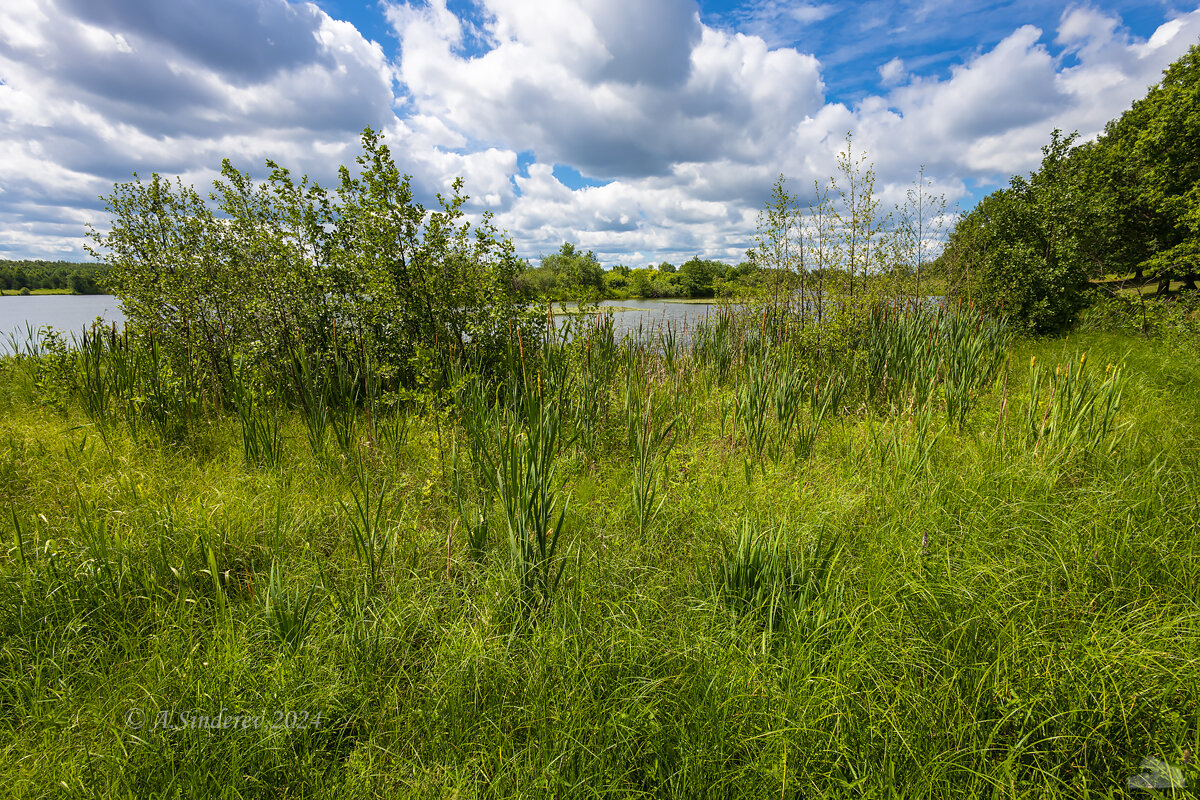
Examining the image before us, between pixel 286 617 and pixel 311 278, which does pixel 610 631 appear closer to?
pixel 286 617

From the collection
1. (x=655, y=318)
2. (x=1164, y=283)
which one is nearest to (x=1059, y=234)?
(x=655, y=318)

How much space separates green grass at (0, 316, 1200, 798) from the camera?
1487 mm

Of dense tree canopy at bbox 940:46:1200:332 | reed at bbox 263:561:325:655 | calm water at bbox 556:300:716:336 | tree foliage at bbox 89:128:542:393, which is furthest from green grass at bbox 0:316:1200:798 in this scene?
dense tree canopy at bbox 940:46:1200:332

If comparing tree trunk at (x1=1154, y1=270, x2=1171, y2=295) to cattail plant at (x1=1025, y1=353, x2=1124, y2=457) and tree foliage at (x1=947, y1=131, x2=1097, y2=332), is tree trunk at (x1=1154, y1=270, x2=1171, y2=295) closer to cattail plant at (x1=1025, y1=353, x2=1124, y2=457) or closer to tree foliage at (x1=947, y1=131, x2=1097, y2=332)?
tree foliage at (x1=947, y1=131, x2=1097, y2=332)

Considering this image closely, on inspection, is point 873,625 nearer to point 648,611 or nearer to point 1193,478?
point 648,611

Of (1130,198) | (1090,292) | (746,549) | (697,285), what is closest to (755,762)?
(746,549)

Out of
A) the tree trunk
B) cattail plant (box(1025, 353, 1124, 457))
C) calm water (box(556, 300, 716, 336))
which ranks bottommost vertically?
cattail plant (box(1025, 353, 1124, 457))

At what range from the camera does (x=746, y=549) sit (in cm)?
220

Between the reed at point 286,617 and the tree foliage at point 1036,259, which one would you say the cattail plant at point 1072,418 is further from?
the tree foliage at point 1036,259

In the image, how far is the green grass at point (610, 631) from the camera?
149cm

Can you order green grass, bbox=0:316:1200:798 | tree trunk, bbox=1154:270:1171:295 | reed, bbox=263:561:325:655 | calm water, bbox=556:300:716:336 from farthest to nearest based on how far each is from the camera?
tree trunk, bbox=1154:270:1171:295 < calm water, bbox=556:300:716:336 < reed, bbox=263:561:325:655 < green grass, bbox=0:316:1200:798

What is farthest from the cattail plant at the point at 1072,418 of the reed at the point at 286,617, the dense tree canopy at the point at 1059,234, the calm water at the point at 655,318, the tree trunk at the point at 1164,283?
the tree trunk at the point at 1164,283

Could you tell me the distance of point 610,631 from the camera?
207cm

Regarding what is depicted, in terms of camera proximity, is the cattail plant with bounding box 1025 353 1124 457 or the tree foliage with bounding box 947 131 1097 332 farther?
the tree foliage with bounding box 947 131 1097 332
